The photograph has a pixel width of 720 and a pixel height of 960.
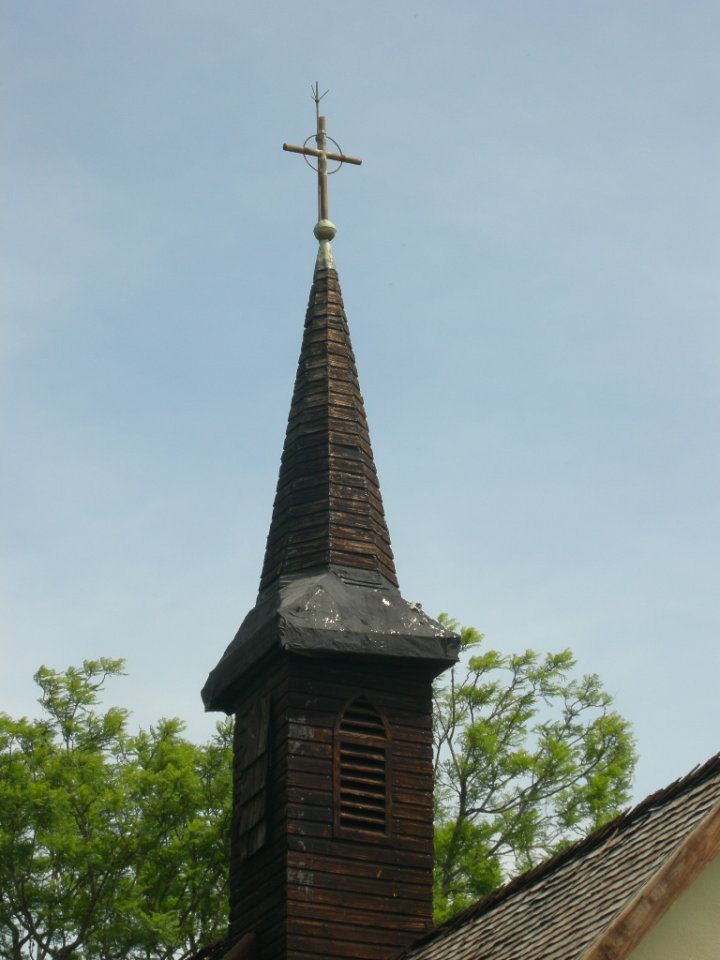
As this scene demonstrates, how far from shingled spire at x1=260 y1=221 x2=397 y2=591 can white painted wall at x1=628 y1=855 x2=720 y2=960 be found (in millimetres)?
6910

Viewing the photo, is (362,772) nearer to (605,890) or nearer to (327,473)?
(327,473)

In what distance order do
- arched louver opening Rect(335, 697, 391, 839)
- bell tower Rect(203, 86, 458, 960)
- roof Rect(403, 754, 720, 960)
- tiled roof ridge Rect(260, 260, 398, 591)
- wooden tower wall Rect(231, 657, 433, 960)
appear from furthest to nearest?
tiled roof ridge Rect(260, 260, 398, 591) → arched louver opening Rect(335, 697, 391, 839) → bell tower Rect(203, 86, 458, 960) → wooden tower wall Rect(231, 657, 433, 960) → roof Rect(403, 754, 720, 960)

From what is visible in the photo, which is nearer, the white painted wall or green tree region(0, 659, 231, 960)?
the white painted wall

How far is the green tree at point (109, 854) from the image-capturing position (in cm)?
2525

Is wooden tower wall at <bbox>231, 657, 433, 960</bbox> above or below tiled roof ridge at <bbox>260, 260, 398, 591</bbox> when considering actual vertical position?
below

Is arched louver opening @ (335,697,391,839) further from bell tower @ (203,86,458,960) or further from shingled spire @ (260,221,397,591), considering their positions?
shingled spire @ (260,221,397,591)

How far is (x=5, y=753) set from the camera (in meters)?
26.7

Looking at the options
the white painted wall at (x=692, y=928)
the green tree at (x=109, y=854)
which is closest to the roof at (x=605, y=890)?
the white painted wall at (x=692, y=928)

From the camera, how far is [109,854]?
25625mm

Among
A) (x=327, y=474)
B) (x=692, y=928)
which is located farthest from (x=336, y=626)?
(x=692, y=928)

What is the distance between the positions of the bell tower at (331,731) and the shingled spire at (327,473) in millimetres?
21

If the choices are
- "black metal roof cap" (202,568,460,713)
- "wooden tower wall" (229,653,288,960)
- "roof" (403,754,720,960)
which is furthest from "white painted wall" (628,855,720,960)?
"black metal roof cap" (202,568,460,713)

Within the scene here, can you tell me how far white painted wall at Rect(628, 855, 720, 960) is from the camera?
1162 cm

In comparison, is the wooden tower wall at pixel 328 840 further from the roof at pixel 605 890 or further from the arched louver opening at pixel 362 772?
the roof at pixel 605 890
